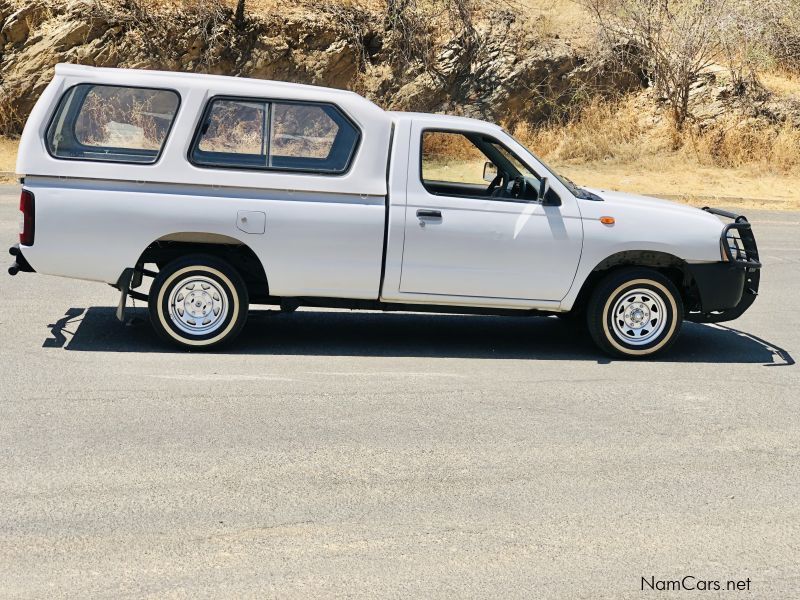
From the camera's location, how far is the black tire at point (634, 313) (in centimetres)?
851

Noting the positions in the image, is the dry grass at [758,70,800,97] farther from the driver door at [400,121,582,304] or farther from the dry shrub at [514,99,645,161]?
the driver door at [400,121,582,304]

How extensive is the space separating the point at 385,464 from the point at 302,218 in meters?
2.60

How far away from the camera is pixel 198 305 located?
8211 millimetres

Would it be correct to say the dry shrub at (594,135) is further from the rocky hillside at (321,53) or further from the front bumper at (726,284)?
the front bumper at (726,284)

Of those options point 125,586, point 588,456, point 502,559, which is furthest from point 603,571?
point 125,586

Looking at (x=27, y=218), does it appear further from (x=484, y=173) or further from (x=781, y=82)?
(x=781, y=82)

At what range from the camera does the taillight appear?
25.8 feet

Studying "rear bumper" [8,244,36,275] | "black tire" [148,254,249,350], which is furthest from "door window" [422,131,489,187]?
"rear bumper" [8,244,36,275]

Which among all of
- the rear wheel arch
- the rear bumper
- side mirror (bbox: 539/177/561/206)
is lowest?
the rear bumper

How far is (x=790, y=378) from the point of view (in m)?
8.23

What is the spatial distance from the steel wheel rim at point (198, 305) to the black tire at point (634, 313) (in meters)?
2.85

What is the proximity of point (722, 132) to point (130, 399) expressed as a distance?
19.6 m

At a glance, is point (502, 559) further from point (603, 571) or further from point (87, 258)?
point (87, 258)

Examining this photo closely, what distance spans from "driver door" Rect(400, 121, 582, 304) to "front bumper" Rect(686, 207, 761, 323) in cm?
106
